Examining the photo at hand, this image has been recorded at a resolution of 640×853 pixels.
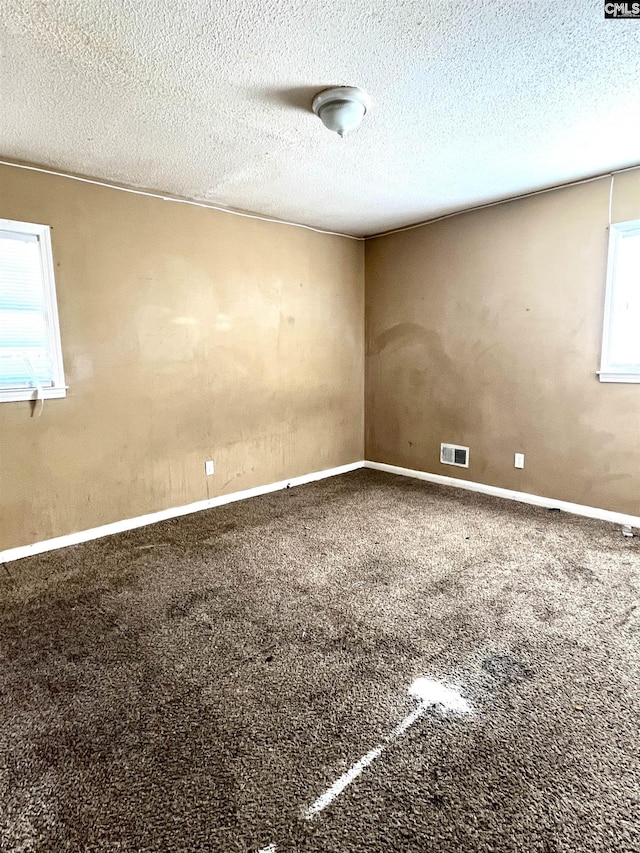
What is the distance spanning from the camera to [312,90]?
203cm

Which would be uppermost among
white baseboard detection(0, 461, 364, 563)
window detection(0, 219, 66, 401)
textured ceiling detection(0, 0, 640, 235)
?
textured ceiling detection(0, 0, 640, 235)

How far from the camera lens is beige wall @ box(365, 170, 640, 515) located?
3.24 meters

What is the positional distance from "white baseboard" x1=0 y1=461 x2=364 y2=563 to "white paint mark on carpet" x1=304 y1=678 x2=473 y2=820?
241 centimetres

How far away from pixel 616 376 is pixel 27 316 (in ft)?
12.8

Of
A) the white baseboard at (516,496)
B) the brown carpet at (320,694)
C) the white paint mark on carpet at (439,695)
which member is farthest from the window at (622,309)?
the white paint mark on carpet at (439,695)

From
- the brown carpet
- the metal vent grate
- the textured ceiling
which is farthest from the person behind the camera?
the metal vent grate

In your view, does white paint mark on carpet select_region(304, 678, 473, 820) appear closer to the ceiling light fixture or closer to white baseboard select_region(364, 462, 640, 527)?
white baseboard select_region(364, 462, 640, 527)

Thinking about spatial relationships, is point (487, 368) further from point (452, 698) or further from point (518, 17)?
point (452, 698)

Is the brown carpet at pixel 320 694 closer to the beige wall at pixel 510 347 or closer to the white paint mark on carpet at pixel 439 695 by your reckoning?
the white paint mark on carpet at pixel 439 695

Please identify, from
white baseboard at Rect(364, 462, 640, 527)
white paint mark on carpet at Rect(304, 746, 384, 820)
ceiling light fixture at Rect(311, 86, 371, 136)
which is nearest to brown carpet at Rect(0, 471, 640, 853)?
white paint mark on carpet at Rect(304, 746, 384, 820)

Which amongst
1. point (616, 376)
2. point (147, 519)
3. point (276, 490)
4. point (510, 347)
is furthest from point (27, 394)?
point (616, 376)

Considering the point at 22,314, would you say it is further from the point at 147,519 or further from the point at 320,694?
the point at 320,694

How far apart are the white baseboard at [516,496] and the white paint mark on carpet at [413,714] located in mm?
2279

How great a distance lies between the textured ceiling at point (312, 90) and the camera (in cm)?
159
